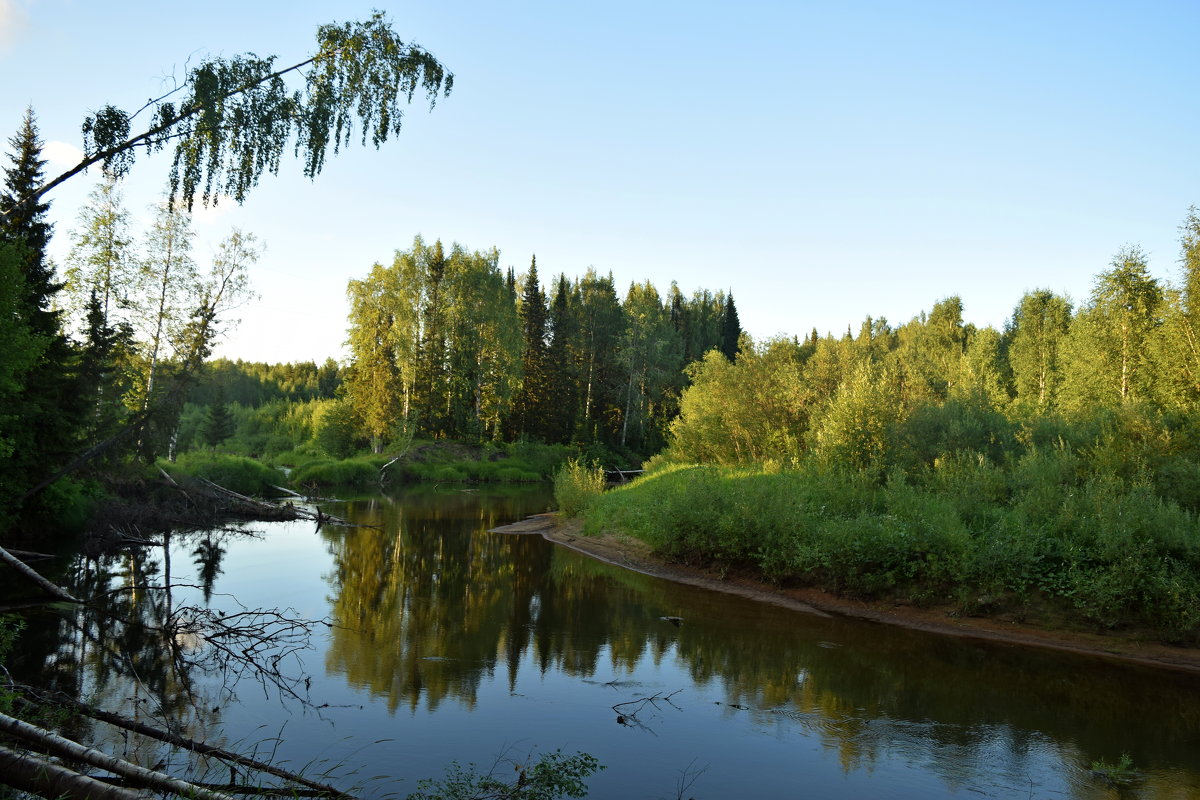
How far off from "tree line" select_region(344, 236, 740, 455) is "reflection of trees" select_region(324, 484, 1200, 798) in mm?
34632

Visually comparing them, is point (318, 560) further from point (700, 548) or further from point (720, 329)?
point (720, 329)

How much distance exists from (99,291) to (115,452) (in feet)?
29.6

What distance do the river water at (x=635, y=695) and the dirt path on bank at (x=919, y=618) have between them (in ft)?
1.78

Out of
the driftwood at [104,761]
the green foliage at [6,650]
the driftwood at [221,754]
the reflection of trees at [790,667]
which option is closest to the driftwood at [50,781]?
the driftwood at [104,761]

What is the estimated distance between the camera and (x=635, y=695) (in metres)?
10.6

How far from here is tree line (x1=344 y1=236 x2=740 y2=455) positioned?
51219 mm

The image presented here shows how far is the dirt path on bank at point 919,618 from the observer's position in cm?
1272

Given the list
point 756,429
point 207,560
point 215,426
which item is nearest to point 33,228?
point 207,560

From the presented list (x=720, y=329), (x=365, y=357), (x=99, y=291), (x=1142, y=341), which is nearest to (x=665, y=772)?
(x=99, y=291)

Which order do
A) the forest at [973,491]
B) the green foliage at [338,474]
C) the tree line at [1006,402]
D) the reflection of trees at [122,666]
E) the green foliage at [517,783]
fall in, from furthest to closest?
the green foliage at [338,474]
the tree line at [1006,402]
the forest at [973,491]
the reflection of trees at [122,666]
the green foliage at [517,783]

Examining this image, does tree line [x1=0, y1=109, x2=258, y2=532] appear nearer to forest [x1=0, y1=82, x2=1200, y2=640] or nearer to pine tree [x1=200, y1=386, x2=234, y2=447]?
forest [x1=0, y1=82, x2=1200, y2=640]

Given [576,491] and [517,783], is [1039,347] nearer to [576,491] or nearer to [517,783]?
[576,491]

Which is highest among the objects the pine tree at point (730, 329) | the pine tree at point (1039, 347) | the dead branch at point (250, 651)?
the pine tree at point (730, 329)

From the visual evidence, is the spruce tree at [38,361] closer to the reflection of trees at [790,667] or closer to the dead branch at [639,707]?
the reflection of trees at [790,667]
